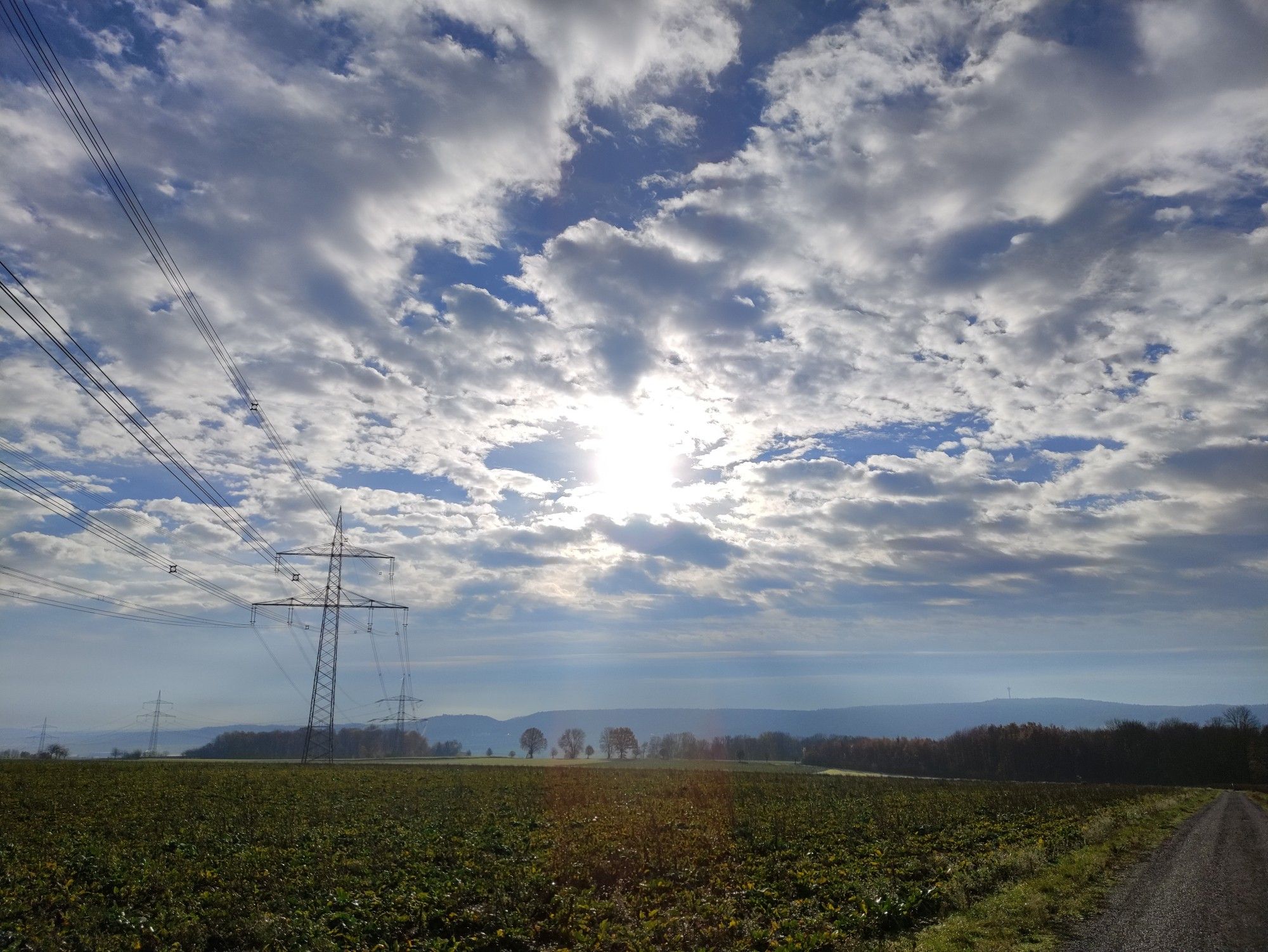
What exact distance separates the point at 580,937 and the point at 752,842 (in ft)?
48.9

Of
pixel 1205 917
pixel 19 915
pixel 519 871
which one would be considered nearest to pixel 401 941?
pixel 519 871

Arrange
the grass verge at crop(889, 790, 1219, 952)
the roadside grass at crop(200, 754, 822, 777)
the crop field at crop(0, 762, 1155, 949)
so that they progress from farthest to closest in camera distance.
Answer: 1. the roadside grass at crop(200, 754, 822, 777)
2. the crop field at crop(0, 762, 1155, 949)
3. the grass verge at crop(889, 790, 1219, 952)

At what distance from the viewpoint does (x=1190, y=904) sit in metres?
18.7

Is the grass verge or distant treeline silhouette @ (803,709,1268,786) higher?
the grass verge

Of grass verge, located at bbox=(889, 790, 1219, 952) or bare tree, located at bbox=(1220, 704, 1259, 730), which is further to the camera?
bare tree, located at bbox=(1220, 704, 1259, 730)

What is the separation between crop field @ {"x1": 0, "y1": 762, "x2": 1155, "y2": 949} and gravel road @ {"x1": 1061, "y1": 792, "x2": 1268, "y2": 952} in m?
3.20

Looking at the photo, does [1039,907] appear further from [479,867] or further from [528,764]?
[528,764]

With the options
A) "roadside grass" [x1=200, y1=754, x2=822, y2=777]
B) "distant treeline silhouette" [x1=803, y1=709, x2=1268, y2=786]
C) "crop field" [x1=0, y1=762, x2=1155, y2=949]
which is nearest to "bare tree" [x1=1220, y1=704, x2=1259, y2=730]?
"distant treeline silhouette" [x1=803, y1=709, x2=1268, y2=786]

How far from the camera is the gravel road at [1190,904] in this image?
15117mm

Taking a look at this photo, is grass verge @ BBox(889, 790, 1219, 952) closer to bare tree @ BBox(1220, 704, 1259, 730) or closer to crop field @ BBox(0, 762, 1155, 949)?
crop field @ BBox(0, 762, 1155, 949)

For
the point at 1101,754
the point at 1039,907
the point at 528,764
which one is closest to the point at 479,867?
the point at 1039,907

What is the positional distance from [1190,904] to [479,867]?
19.8 m

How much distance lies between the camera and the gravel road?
15.1 meters

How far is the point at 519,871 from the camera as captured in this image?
2278cm
